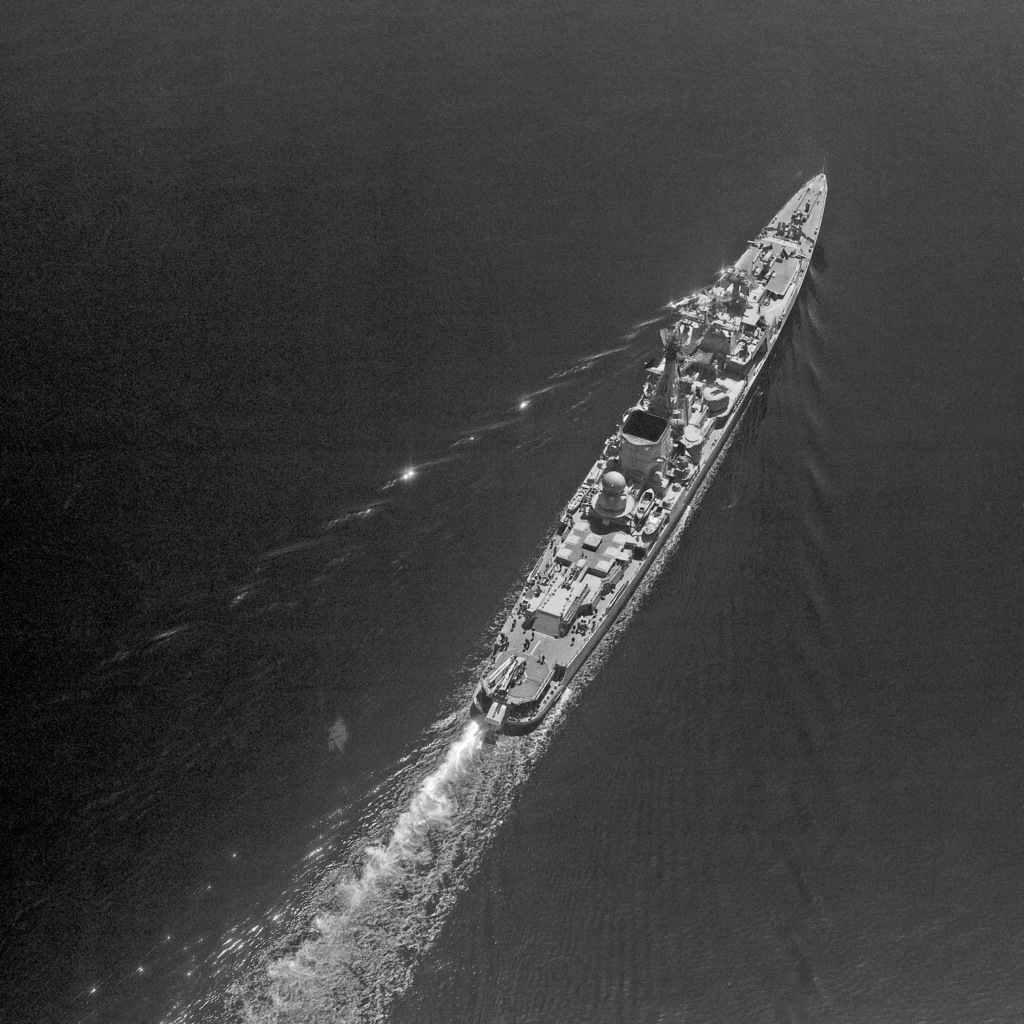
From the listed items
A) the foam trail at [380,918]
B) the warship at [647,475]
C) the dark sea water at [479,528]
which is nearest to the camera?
the foam trail at [380,918]

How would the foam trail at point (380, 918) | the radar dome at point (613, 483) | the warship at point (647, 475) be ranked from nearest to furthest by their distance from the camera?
1. the foam trail at point (380, 918)
2. the warship at point (647, 475)
3. the radar dome at point (613, 483)

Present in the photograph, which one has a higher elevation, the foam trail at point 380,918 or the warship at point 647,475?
the warship at point 647,475

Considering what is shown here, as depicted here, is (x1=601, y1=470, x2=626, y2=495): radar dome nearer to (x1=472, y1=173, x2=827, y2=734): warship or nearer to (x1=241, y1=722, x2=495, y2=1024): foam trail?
(x1=472, y1=173, x2=827, y2=734): warship

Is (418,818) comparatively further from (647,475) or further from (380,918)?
(647,475)

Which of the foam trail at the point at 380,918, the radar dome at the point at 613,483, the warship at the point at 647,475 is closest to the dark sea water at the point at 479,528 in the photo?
the foam trail at the point at 380,918

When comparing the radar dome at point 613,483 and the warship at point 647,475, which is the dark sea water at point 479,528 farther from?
the radar dome at point 613,483

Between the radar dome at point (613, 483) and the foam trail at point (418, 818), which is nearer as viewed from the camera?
the foam trail at point (418, 818)

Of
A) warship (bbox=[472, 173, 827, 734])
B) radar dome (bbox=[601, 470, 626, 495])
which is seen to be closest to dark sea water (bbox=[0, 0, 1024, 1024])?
warship (bbox=[472, 173, 827, 734])
